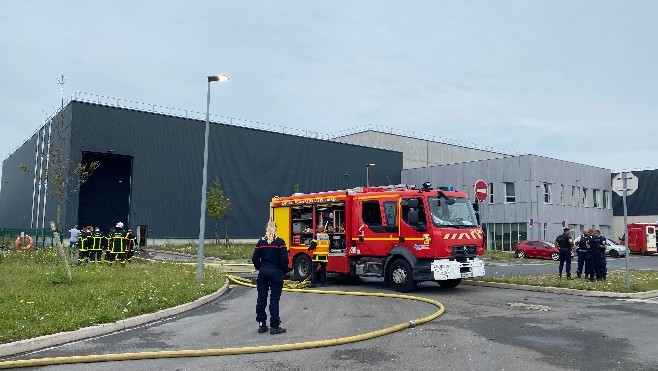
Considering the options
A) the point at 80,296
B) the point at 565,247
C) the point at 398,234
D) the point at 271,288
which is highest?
the point at 398,234

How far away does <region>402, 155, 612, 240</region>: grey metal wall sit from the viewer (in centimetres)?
4525

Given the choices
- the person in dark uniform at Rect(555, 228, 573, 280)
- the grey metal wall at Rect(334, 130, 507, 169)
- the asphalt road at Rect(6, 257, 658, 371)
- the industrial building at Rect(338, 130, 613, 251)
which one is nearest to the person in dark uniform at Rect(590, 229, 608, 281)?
the person in dark uniform at Rect(555, 228, 573, 280)

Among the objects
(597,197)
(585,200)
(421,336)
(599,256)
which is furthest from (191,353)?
(597,197)

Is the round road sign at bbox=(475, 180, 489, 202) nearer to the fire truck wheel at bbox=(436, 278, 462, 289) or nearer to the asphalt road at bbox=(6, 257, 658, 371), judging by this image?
the fire truck wheel at bbox=(436, 278, 462, 289)

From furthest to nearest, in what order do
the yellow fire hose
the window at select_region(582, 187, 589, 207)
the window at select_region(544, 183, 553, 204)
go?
the window at select_region(582, 187, 589, 207)
the window at select_region(544, 183, 553, 204)
the yellow fire hose

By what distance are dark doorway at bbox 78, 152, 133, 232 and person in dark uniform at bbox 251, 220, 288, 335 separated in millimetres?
39857

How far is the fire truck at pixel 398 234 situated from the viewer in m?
14.0

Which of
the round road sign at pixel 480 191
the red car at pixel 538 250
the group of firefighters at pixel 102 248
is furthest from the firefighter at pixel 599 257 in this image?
the red car at pixel 538 250

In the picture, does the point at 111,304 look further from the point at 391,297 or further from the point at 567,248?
the point at 567,248

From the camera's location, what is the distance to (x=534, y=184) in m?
45.0

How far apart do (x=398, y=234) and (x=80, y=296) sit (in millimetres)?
8022

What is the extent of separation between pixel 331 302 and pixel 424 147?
62.9 m

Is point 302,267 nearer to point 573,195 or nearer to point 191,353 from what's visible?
point 191,353

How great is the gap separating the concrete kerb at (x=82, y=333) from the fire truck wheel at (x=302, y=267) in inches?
225
